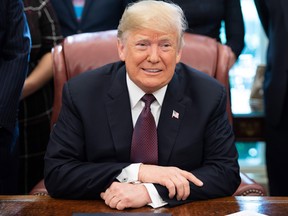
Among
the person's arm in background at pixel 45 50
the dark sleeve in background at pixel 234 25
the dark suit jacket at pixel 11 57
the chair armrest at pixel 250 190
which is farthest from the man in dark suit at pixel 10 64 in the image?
the dark sleeve in background at pixel 234 25

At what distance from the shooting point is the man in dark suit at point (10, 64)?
8.37 ft

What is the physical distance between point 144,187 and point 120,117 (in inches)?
14.2

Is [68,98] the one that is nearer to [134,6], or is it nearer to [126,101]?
[126,101]

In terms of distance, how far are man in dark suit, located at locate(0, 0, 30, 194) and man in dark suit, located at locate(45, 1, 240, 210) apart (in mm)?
309

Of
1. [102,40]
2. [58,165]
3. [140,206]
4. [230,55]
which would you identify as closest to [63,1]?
[102,40]

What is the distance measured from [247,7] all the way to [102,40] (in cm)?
187

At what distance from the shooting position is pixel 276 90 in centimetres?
336

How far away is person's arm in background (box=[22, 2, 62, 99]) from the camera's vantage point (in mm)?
3039

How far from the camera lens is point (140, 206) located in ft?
6.66

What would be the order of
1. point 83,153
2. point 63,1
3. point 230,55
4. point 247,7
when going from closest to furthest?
1. point 83,153
2. point 230,55
3. point 63,1
4. point 247,7

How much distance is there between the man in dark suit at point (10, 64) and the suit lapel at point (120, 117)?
0.47m

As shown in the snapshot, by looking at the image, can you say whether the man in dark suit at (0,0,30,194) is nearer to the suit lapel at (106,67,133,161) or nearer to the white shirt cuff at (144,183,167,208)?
the suit lapel at (106,67,133,161)

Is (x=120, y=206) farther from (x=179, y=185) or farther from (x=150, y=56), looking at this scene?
(x=150, y=56)

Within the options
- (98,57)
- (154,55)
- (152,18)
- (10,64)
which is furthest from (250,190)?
(10,64)
